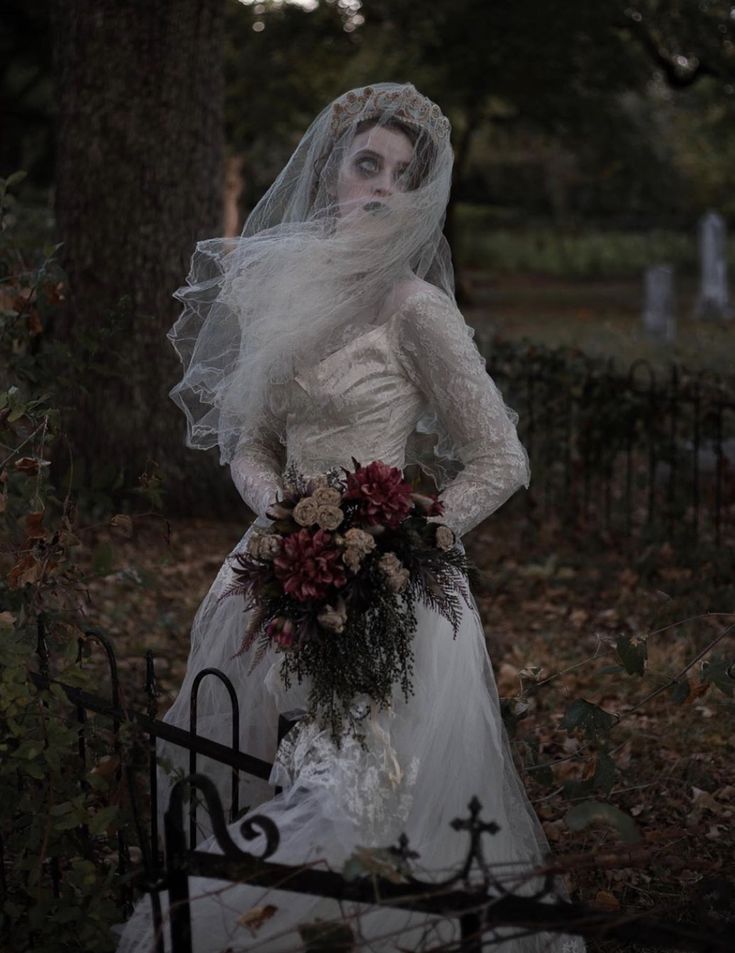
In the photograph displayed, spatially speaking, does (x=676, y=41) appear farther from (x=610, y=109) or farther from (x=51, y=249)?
(x=51, y=249)

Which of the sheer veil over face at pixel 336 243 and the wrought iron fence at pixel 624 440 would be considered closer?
the sheer veil over face at pixel 336 243

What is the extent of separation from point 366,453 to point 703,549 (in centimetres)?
426

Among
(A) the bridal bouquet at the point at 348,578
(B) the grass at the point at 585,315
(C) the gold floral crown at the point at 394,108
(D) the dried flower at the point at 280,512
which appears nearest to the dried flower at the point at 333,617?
(A) the bridal bouquet at the point at 348,578

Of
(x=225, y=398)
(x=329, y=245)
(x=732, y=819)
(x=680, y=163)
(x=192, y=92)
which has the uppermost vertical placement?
(x=680, y=163)

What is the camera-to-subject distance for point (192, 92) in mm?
6863

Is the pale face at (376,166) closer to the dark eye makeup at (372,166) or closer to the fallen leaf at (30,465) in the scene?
the dark eye makeup at (372,166)

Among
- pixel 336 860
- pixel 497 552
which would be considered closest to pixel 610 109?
pixel 497 552

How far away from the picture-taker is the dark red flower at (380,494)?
2.48 metres

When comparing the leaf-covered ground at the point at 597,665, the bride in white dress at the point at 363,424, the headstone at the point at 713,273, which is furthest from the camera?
the headstone at the point at 713,273

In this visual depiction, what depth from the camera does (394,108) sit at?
308 cm

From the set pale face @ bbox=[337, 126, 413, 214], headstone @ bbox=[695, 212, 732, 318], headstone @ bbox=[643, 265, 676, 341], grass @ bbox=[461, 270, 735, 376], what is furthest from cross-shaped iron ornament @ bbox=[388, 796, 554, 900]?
headstone @ bbox=[695, 212, 732, 318]

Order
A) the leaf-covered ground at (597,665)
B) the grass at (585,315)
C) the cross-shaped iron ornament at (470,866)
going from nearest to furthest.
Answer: the cross-shaped iron ornament at (470,866) → the leaf-covered ground at (597,665) → the grass at (585,315)

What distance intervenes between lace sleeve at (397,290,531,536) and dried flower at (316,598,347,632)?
0.59m

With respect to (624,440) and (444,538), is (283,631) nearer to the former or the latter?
(444,538)
